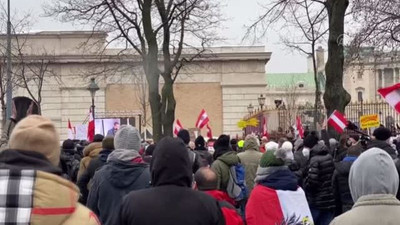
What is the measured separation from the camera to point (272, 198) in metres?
7.79

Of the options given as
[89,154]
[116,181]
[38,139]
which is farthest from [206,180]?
[89,154]

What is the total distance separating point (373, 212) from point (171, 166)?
4.65 ft

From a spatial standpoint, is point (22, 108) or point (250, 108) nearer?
point (22, 108)

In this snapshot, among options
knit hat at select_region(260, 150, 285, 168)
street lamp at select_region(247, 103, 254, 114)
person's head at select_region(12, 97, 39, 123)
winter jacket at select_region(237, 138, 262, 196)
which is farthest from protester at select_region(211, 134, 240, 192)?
street lamp at select_region(247, 103, 254, 114)

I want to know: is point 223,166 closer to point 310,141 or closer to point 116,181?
point 310,141

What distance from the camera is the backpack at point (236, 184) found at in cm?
1214

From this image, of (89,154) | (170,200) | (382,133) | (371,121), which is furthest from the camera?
(371,121)

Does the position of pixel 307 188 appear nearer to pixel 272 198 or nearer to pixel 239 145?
pixel 272 198

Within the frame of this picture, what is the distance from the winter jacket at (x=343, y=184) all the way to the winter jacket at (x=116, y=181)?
3.81 m

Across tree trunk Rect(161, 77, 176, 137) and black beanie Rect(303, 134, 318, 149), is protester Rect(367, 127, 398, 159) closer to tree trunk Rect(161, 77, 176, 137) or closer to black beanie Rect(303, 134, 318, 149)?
black beanie Rect(303, 134, 318, 149)

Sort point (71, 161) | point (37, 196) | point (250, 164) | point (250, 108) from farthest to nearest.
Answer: point (250, 108) → point (71, 161) → point (250, 164) → point (37, 196)

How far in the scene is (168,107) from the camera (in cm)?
3105

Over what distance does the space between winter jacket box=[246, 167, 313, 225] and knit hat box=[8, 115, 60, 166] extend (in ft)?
12.8

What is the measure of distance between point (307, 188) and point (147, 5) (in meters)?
20.1
